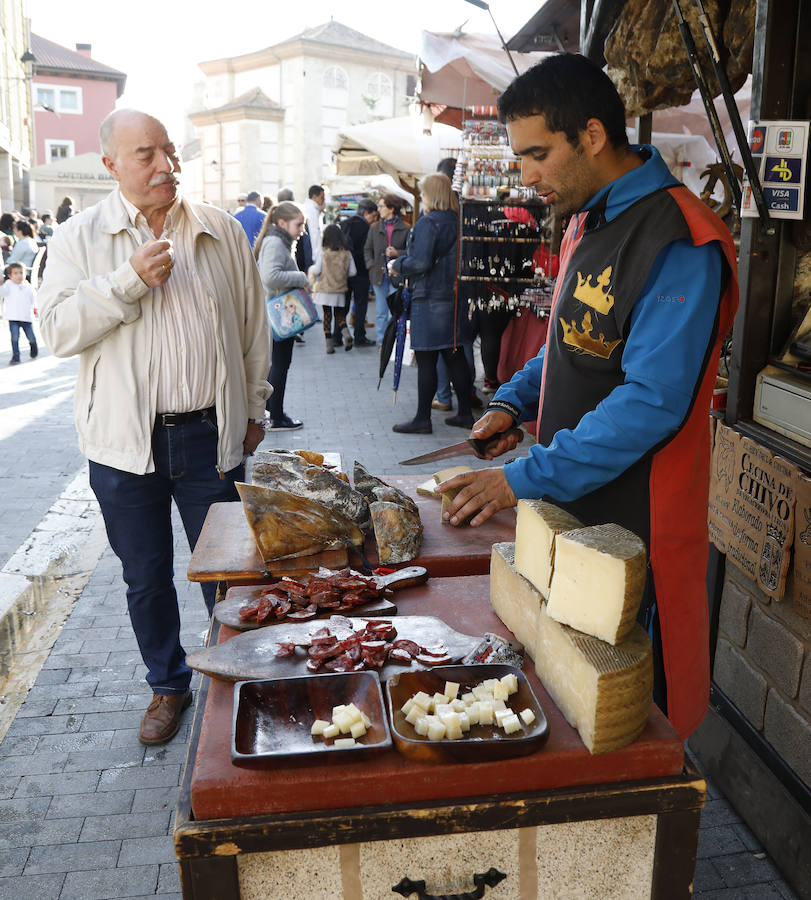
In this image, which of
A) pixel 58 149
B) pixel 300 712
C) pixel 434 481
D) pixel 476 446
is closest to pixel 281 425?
pixel 434 481

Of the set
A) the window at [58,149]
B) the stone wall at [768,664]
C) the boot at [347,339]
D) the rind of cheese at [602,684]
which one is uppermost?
the window at [58,149]

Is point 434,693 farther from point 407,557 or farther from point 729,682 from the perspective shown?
point 729,682

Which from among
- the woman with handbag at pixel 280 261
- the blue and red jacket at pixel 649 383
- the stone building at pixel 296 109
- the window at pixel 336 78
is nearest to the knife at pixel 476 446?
the blue and red jacket at pixel 649 383

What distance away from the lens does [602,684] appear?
1431 millimetres

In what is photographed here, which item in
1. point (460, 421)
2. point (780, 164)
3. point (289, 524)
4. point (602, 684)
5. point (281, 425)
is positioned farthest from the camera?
point (460, 421)

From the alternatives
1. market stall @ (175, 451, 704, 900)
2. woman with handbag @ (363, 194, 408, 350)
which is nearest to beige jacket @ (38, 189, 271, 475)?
market stall @ (175, 451, 704, 900)

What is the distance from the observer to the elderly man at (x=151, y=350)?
2.80m

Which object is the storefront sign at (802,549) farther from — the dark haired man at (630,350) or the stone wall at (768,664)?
the dark haired man at (630,350)

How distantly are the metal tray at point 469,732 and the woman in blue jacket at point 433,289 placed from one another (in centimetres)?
607

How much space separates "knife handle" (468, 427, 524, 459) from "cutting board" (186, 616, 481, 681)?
65cm

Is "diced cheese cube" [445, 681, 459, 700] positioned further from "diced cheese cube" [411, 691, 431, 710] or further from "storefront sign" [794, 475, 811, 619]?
"storefront sign" [794, 475, 811, 619]

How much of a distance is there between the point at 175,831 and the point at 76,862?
1602 millimetres

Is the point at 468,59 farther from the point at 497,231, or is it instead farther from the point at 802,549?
the point at 802,549

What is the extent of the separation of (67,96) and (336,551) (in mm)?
59800
